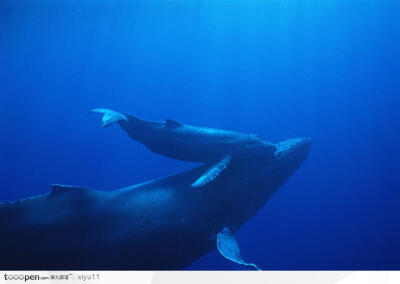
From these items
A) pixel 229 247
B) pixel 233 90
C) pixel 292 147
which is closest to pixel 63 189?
pixel 229 247

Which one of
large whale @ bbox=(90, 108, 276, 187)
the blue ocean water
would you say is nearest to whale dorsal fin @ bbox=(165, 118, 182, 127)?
large whale @ bbox=(90, 108, 276, 187)

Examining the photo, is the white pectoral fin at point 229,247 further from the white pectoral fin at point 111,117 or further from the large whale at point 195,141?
the white pectoral fin at point 111,117

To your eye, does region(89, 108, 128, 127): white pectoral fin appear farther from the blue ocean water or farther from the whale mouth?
the blue ocean water

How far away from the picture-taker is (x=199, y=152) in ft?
17.8

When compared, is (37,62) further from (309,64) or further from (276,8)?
(309,64)

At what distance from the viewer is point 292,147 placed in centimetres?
600

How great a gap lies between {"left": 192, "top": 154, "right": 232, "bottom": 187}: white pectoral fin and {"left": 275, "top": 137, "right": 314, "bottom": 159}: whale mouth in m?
1.06

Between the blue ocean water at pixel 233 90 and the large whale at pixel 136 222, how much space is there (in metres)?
3.50

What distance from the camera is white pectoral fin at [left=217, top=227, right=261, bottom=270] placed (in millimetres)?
4828

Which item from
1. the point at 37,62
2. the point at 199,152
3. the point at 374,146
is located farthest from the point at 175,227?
the point at 37,62

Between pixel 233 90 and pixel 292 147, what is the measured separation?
6.09 metres
